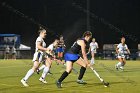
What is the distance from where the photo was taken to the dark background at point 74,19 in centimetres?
5056

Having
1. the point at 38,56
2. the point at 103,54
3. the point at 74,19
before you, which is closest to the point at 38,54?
the point at 38,56

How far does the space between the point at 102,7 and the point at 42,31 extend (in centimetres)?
3532

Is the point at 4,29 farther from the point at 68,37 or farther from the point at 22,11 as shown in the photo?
the point at 68,37

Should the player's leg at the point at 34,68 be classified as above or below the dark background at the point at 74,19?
below

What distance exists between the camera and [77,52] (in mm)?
16141

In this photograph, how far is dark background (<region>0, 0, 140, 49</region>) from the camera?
50.6 m

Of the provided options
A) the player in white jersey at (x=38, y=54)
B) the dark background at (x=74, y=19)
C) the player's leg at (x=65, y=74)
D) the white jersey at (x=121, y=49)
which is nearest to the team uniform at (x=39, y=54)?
the player in white jersey at (x=38, y=54)

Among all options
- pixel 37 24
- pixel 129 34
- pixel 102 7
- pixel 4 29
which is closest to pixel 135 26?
pixel 129 34

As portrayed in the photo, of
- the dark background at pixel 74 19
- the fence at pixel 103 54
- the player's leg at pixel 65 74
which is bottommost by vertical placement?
the player's leg at pixel 65 74

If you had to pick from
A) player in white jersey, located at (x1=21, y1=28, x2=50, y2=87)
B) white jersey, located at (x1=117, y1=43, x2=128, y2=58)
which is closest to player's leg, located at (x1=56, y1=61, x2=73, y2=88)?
player in white jersey, located at (x1=21, y1=28, x2=50, y2=87)

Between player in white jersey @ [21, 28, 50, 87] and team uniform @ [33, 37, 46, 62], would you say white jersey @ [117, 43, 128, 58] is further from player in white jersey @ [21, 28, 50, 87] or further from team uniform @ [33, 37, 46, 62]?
player in white jersey @ [21, 28, 50, 87]

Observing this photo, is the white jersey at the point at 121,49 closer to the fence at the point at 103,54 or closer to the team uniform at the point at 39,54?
the team uniform at the point at 39,54

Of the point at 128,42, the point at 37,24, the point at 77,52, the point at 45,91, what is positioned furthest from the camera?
the point at 37,24

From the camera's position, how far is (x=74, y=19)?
52812 mm
